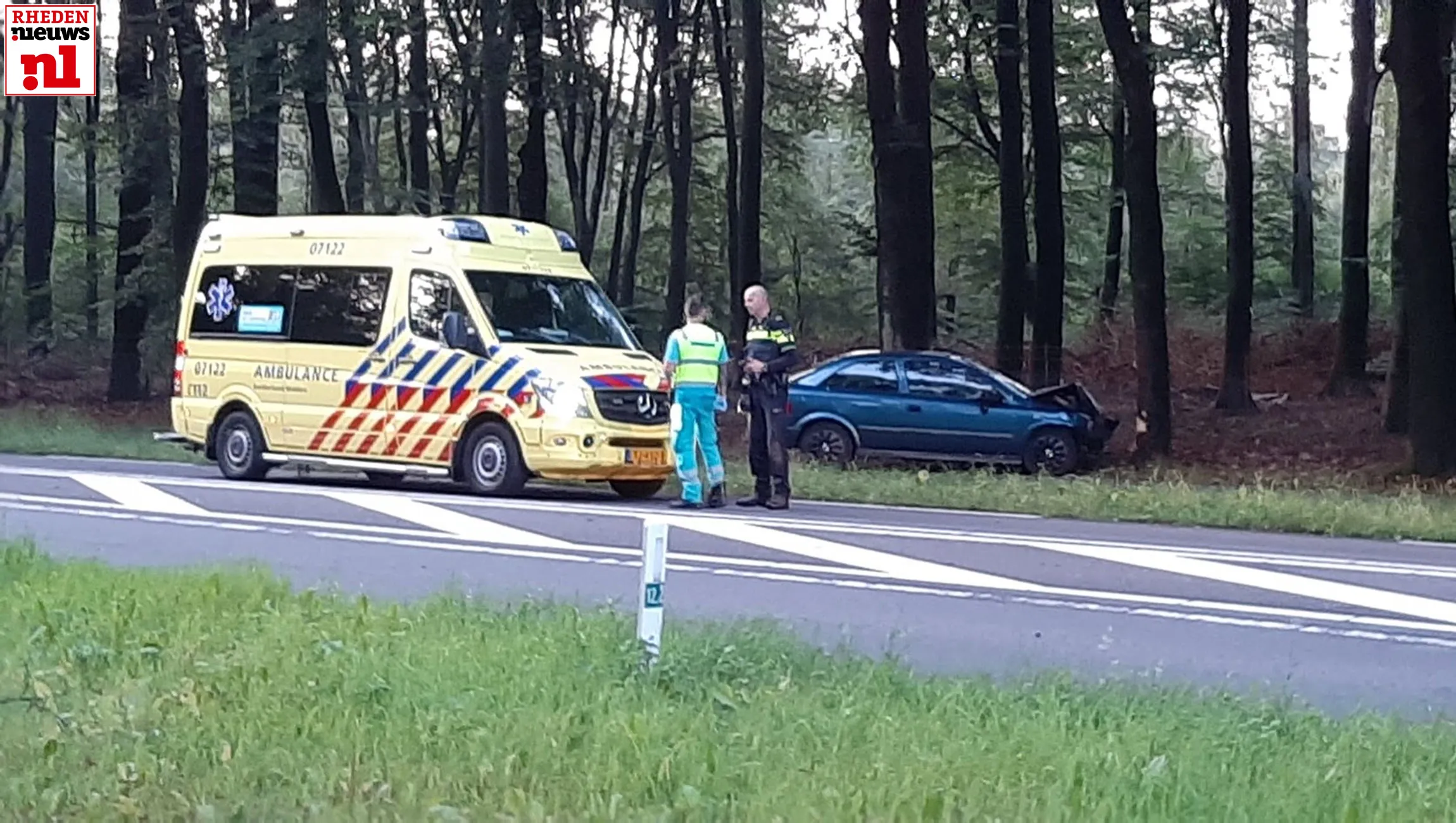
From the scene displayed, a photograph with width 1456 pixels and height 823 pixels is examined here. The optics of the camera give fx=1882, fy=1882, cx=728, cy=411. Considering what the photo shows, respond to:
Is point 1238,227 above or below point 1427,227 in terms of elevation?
above

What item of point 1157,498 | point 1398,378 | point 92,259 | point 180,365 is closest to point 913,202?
point 1398,378

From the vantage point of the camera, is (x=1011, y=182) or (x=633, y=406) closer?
(x=633, y=406)

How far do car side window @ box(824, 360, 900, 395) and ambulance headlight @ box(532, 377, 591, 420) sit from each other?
8.62 m

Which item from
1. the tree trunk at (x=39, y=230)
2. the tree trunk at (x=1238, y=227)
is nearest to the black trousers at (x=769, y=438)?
the tree trunk at (x=1238, y=227)

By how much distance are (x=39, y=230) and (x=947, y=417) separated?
87.0ft

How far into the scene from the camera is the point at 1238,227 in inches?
1261

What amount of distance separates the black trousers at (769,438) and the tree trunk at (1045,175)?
1385 centimetres

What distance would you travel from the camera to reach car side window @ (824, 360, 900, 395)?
25250 millimetres

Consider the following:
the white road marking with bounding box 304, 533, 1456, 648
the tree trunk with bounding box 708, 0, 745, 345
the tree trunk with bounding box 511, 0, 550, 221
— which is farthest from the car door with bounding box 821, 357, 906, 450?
the tree trunk with bounding box 708, 0, 745, 345

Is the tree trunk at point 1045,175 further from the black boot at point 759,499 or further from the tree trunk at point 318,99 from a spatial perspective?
the black boot at point 759,499

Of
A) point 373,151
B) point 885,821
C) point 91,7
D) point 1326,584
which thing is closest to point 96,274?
point 373,151

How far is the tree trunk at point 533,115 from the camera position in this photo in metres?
29.7

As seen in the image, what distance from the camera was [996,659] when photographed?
9312mm

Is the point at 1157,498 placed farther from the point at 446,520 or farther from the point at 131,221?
the point at 131,221
